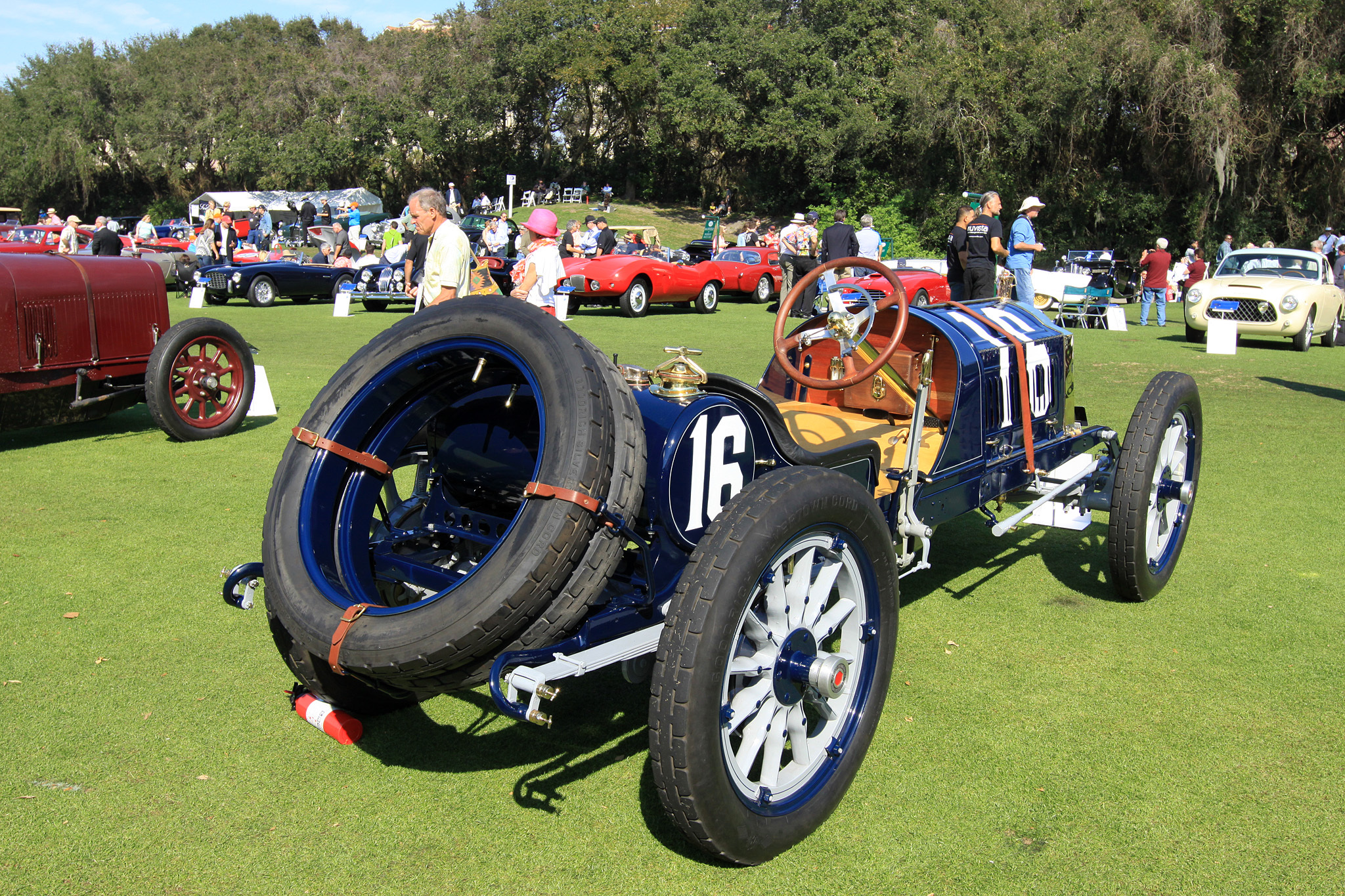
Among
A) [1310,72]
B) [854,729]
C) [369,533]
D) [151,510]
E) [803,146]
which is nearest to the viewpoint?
[854,729]

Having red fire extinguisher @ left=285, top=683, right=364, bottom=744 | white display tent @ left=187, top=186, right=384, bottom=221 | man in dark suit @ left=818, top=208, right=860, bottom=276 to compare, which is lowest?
→ red fire extinguisher @ left=285, top=683, right=364, bottom=744

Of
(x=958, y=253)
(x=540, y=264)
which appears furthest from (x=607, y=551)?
(x=958, y=253)

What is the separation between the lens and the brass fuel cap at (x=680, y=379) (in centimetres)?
295

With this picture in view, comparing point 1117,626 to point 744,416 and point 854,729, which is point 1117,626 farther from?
point 744,416

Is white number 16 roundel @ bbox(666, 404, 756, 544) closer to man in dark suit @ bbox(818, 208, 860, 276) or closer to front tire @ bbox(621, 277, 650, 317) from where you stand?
man in dark suit @ bbox(818, 208, 860, 276)

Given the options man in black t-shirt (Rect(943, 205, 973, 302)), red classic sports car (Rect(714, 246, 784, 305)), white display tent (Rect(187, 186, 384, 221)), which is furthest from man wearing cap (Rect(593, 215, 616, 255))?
white display tent (Rect(187, 186, 384, 221))

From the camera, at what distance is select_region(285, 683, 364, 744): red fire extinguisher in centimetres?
302

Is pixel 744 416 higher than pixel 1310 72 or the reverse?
the reverse

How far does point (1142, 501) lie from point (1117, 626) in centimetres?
60

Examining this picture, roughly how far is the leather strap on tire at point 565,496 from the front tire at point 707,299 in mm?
17557

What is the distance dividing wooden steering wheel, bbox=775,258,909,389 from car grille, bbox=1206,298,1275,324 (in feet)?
43.8

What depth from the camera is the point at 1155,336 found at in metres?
16.8

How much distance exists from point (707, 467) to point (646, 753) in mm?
1108

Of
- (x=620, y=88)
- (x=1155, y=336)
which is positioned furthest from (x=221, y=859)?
(x=620, y=88)
